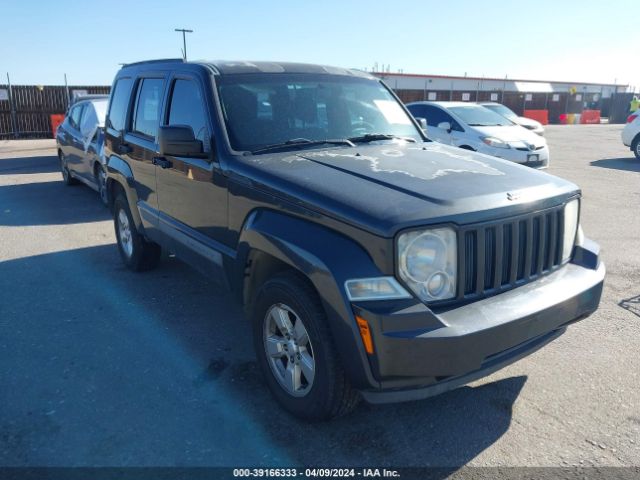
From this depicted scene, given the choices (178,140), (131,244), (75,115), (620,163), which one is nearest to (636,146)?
(620,163)

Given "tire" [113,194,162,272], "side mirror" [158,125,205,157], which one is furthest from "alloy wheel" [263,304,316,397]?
"tire" [113,194,162,272]

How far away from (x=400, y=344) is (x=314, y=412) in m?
0.78

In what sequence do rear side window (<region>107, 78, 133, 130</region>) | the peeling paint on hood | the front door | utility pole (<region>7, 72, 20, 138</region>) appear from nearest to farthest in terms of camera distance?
1. the peeling paint on hood
2. the front door
3. rear side window (<region>107, 78, 133, 130</region>)
4. utility pole (<region>7, 72, 20, 138</region>)

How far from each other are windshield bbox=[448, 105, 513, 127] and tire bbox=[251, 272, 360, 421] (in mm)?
9315

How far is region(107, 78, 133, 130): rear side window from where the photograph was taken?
5383 millimetres

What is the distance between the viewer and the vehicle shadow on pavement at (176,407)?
110 inches

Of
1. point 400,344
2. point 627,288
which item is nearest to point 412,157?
point 400,344

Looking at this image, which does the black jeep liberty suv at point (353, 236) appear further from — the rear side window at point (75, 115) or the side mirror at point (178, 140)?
the rear side window at point (75, 115)

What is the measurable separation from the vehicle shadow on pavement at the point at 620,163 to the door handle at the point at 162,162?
41.8ft

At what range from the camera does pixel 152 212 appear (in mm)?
4793

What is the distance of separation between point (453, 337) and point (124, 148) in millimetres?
4082

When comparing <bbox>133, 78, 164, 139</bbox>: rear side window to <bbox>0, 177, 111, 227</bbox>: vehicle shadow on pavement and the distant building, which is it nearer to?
<bbox>0, 177, 111, 227</bbox>: vehicle shadow on pavement

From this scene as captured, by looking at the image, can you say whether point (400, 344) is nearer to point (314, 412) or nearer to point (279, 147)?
point (314, 412)

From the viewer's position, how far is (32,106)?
22625 mm
